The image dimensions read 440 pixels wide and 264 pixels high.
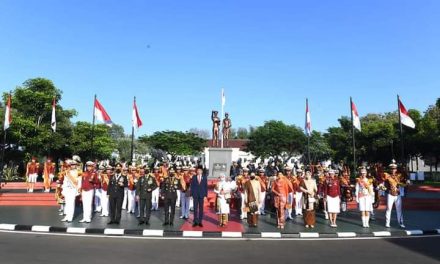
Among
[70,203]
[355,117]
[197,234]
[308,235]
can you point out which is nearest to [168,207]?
[197,234]

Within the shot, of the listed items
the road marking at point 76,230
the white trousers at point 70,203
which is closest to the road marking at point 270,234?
the road marking at point 76,230

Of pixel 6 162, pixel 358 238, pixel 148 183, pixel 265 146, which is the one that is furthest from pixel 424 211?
pixel 265 146

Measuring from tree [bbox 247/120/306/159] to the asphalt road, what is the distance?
5410 cm

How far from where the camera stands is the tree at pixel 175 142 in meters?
71.3

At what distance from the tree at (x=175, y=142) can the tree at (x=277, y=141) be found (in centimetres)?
1160

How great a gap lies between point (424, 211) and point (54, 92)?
34470 mm

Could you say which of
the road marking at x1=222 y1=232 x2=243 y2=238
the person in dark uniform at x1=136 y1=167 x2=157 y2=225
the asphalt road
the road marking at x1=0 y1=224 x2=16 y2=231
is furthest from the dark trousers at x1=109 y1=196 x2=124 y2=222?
the road marking at x1=222 y1=232 x2=243 y2=238

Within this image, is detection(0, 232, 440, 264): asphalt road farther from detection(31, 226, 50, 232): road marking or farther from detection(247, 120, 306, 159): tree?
detection(247, 120, 306, 159): tree

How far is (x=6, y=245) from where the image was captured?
9.26m

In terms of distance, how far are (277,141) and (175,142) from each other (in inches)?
730

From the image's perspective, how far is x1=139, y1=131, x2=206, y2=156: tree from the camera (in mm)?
71312

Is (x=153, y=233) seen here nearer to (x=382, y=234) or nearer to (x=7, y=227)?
(x=7, y=227)

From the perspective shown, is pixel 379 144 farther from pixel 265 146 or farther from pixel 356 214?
pixel 356 214

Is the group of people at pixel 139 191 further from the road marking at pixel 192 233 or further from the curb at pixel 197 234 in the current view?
the curb at pixel 197 234
